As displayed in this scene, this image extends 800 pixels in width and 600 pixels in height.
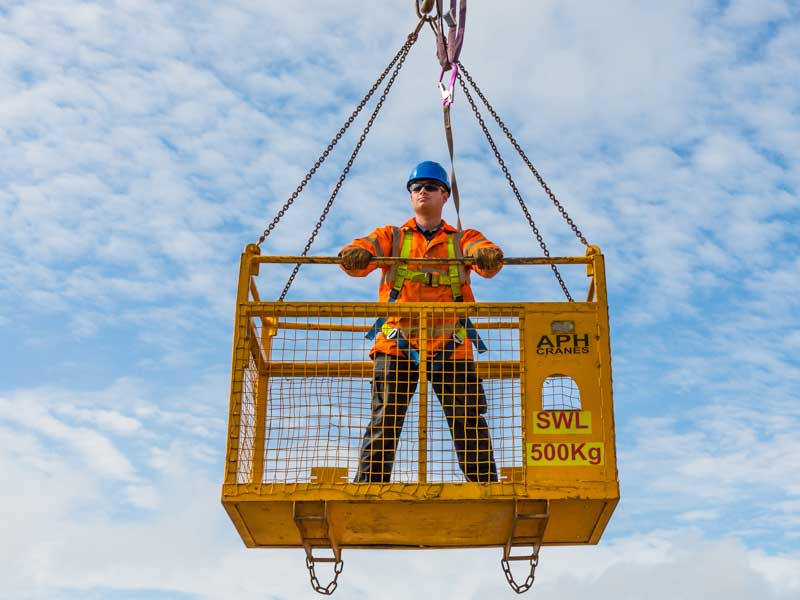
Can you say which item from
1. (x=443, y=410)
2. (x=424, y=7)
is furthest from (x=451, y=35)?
(x=443, y=410)

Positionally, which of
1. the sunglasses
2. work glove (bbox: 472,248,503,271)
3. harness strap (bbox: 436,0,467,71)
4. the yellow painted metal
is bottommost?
the yellow painted metal

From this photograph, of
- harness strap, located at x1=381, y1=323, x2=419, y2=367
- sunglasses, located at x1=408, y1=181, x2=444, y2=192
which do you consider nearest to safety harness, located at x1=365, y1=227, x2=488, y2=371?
harness strap, located at x1=381, y1=323, x2=419, y2=367

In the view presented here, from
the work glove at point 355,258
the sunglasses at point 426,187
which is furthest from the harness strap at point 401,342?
the sunglasses at point 426,187

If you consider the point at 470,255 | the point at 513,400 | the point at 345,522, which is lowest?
the point at 345,522

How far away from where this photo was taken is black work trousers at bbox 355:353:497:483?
9.39 metres

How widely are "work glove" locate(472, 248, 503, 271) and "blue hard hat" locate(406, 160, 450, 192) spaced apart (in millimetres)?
1176

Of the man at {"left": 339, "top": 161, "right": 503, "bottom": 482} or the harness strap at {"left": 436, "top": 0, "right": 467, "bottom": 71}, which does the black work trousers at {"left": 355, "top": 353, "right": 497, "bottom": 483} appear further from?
the harness strap at {"left": 436, "top": 0, "right": 467, "bottom": 71}

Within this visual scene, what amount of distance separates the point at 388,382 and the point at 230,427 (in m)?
1.29

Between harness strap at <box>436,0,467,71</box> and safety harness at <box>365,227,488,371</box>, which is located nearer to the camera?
safety harness at <box>365,227,488,371</box>

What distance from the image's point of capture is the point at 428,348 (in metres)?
9.60

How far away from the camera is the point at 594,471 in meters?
9.13

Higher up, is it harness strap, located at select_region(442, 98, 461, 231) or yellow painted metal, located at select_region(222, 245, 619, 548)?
harness strap, located at select_region(442, 98, 461, 231)

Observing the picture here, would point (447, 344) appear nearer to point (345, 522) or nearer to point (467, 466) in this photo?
point (467, 466)

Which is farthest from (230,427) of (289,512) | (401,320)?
(401,320)
